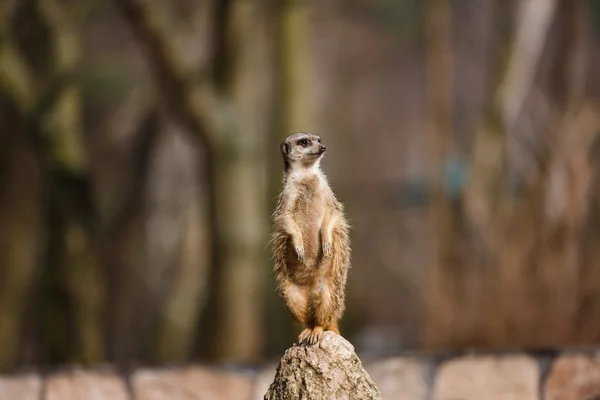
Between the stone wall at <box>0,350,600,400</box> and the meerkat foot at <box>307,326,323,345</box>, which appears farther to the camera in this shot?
the stone wall at <box>0,350,600,400</box>

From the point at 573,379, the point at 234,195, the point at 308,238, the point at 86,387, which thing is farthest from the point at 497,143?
the point at 308,238

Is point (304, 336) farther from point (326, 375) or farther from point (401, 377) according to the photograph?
point (401, 377)

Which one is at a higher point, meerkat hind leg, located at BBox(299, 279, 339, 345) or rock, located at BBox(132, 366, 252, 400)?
meerkat hind leg, located at BBox(299, 279, 339, 345)

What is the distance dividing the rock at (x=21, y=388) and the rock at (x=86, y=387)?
0.14 ft

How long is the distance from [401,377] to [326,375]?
1417 millimetres

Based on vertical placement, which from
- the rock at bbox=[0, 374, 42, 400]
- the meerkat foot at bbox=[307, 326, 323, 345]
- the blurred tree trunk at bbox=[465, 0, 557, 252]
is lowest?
the rock at bbox=[0, 374, 42, 400]

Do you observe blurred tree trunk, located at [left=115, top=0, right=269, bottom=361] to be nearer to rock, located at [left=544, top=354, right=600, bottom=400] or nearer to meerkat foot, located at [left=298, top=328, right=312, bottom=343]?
rock, located at [left=544, top=354, right=600, bottom=400]

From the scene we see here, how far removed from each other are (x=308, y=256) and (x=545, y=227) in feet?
11.5

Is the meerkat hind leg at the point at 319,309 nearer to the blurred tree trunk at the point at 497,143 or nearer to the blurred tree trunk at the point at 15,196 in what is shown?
the blurred tree trunk at the point at 497,143

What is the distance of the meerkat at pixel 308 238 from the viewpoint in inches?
101

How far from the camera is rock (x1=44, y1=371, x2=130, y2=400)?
3891mm

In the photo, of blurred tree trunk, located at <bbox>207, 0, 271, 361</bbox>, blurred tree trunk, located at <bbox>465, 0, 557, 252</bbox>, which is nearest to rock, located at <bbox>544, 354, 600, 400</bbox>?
blurred tree trunk, located at <bbox>207, 0, 271, 361</bbox>

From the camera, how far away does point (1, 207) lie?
25.3 feet

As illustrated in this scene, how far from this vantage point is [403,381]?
3.90 metres
